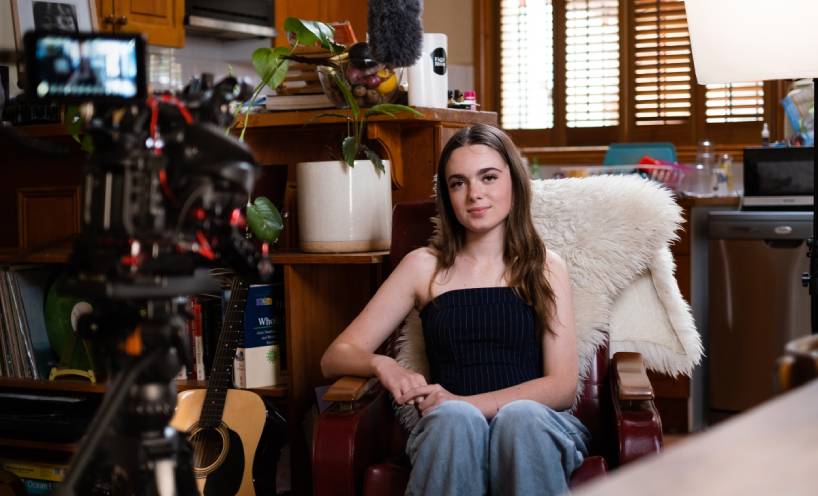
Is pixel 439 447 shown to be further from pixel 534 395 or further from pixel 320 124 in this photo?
pixel 320 124

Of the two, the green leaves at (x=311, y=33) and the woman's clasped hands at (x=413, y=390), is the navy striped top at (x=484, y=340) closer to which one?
the woman's clasped hands at (x=413, y=390)

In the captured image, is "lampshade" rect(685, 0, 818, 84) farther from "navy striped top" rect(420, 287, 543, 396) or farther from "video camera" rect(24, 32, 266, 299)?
"video camera" rect(24, 32, 266, 299)

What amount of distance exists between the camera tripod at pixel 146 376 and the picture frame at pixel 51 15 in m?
2.34

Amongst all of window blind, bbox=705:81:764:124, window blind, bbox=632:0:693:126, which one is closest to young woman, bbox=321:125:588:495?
window blind, bbox=705:81:764:124

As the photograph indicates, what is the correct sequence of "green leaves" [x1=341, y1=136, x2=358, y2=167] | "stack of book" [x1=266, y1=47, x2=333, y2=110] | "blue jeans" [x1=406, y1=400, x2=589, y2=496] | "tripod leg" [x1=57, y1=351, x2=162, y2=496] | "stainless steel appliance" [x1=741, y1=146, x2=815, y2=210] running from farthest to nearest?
"stainless steel appliance" [x1=741, y1=146, x2=815, y2=210] → "stack of book" [x1=266, y1=47, x2=333, y2=110] → "green leaves" [x1=341, y1=136, x2=358, y2=167] → "blue jeans" [x1=406, y1=400, x2=589, y2=496] → "tripod leg" [x1=57, y1=351, x2=162, y2=496]

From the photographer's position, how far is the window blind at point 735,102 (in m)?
4.91

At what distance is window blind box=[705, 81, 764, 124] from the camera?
4906 millimetres

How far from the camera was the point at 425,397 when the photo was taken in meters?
2.09

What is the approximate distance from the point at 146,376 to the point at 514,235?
129cm

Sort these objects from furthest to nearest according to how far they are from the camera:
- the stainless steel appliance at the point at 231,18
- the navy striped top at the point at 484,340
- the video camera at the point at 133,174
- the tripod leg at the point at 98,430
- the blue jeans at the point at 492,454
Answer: the stainless steel appliance at the point at 231,18 → the navy striped top at the point at 484,340 → the blue jeans at the point at 492,454 → the video camera at the point at 133,174 → the tripod leg at the point at 98,430

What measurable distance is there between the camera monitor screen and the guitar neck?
1500 millimetres

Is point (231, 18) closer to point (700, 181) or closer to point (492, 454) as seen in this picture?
point (700, 181)

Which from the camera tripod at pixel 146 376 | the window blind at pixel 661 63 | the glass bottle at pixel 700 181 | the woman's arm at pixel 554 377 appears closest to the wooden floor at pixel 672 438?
the glass bottle at pixel 700 181

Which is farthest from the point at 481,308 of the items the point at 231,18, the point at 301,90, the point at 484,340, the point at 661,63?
the point at 661,63
